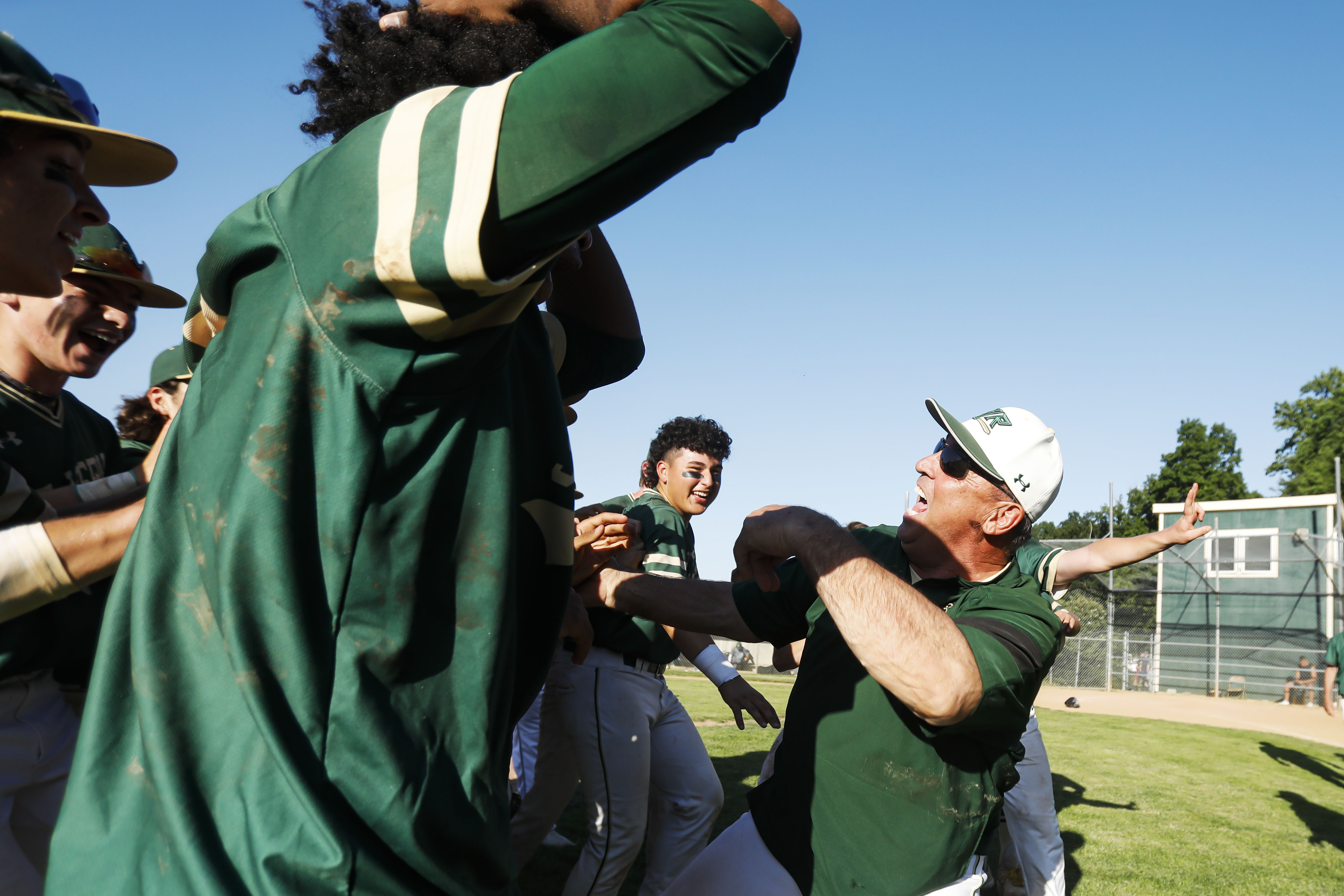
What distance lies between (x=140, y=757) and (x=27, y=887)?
76.1 inches

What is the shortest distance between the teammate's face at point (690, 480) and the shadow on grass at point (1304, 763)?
9.87m

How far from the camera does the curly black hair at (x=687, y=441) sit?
6.08m

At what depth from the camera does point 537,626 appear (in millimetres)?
1197

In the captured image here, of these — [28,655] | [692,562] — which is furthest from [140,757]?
[692,562]

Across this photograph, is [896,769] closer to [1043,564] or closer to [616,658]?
[616,658]

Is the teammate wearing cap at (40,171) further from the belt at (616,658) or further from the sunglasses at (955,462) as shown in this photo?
the belt at (616,658)

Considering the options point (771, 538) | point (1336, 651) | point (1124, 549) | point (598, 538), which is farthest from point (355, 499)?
point (1336, 651)

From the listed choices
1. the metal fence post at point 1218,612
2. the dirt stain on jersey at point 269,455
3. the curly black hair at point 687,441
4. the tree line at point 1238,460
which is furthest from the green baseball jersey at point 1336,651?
the tree line at point 1238,460

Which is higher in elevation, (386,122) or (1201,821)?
(386,122)

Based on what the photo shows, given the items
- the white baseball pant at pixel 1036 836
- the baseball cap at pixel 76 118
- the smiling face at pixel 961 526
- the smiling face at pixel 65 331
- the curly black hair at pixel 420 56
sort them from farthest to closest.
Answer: the white baseball pant at pixel 1036 836 < the smiling face at pixel 961 526 < the smiling face at pixel 65 331 < the baseball cap at pixel 76 118 < the curly black hair at pixel 420 56

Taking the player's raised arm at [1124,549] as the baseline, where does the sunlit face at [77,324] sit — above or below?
above

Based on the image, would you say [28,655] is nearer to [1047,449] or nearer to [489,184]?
[489,184]

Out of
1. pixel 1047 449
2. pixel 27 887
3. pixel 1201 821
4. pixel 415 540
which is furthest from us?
pixel 1201 821

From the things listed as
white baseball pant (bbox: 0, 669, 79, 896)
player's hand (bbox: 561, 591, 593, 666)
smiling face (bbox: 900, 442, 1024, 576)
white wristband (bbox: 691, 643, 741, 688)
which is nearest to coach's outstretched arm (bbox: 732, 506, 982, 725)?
player's hand (bbox: 561, 591, 593, 666)
